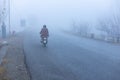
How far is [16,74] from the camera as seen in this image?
13297mm

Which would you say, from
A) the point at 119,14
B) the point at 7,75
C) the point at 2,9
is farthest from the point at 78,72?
the point at 119,14

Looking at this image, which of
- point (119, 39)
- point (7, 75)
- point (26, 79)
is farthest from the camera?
point (119, 39)

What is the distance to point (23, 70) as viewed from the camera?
14.5 metres

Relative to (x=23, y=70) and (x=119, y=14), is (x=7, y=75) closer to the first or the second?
(x=23, y=70)

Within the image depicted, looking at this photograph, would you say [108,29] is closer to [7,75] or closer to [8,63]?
[8,63]

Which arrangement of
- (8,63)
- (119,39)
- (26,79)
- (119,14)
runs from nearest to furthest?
(26,79), (8,63), (119,39), (119,14)

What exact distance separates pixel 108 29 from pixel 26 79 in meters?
49.5

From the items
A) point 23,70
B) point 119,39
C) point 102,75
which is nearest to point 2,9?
point 119,39

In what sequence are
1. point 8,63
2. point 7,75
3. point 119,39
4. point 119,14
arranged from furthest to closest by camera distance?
point 119,14
point 119,39
point 8,63
point 7,75

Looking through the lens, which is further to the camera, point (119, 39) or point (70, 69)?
point (119, 39)

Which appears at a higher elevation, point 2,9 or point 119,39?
point 2,9

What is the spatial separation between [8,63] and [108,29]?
4493 centimetres

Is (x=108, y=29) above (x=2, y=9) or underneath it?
underneath

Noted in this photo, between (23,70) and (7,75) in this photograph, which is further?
(23,70)
